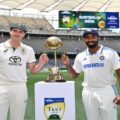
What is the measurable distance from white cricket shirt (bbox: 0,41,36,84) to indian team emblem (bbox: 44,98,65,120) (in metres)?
0.51

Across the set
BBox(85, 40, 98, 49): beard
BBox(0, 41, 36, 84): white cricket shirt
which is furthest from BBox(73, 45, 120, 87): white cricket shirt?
BBox(0, 41, 36, 84): white cricket shirt

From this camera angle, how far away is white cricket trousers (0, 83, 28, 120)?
5137 millimetres

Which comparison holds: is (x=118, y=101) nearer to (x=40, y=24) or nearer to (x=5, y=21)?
(x=5, y=21)

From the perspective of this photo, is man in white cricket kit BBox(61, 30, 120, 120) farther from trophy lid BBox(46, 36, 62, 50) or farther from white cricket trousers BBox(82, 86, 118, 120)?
trophy lid BBox(46, 36, 62, 50)

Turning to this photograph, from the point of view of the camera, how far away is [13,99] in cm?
517

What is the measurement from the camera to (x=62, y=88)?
5.35 meters

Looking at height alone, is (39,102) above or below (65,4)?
below

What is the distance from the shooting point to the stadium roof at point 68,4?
63.2m

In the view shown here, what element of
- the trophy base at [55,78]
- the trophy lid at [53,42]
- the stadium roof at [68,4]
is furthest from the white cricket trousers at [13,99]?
the stadium roof at [68,4]

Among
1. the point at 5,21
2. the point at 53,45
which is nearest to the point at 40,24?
the point at 5,21

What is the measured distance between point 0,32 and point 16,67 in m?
45.3

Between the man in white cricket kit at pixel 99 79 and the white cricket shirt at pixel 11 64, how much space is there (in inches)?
34.2

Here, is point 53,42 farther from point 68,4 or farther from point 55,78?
point 68,4

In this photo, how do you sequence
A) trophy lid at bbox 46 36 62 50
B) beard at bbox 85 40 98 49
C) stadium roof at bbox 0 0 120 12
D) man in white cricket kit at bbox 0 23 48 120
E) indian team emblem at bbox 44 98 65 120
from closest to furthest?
beard at bbox 85 40 98 49 < man in white cricket kit at bbox 0 23 48 120 < indian team emblem at bbox 44 98 65 120 < trophy lid at bbox 46 36 62 50 < stadium roof at bbox 0 0 120 12
